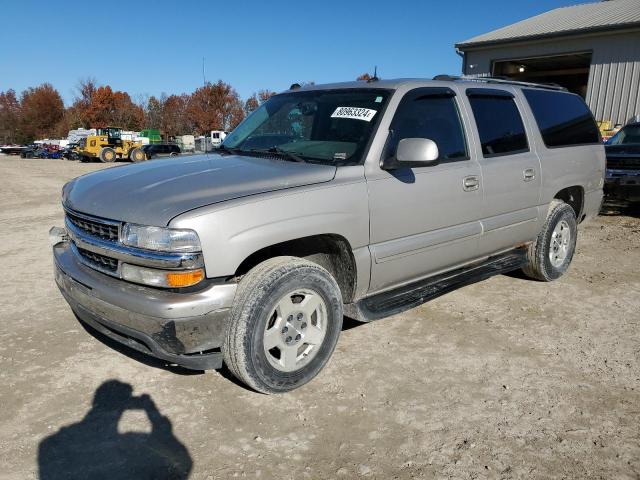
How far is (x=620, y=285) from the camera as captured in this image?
532 centimetres

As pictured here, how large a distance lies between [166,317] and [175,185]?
0.80 metres

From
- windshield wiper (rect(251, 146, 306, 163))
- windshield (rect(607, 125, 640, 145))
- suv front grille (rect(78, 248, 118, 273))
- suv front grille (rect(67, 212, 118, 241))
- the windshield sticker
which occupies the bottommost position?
suv front grille (rect(78, 248, 118, 273))

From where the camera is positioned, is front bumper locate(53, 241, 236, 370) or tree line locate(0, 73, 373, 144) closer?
front bumper locate(53, 241, 236, 370)

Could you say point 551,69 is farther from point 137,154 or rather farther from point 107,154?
point 107,154

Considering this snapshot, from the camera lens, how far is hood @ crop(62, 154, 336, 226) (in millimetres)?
2760

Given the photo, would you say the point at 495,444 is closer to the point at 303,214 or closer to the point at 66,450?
the point at 303,214

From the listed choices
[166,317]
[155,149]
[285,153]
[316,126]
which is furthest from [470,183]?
[155,149]

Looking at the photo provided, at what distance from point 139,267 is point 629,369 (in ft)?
10.6

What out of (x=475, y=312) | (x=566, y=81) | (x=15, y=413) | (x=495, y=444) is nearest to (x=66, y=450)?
(x=15, y=413)

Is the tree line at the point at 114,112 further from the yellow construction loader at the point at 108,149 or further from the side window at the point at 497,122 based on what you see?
the side window at the point at 497,122

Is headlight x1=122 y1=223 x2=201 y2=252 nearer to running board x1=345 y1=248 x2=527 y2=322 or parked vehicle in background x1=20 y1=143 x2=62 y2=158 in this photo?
running board x1=345 y1=248 x2=527 y2=322

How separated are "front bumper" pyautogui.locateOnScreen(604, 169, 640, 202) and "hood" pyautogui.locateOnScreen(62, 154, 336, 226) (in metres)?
7.34

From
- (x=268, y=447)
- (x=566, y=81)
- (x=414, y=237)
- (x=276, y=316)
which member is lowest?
(x=268, y=447)

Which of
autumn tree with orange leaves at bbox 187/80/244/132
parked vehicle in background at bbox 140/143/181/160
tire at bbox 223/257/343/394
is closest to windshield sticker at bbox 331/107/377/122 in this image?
tire at bbox 223/257/343/394
